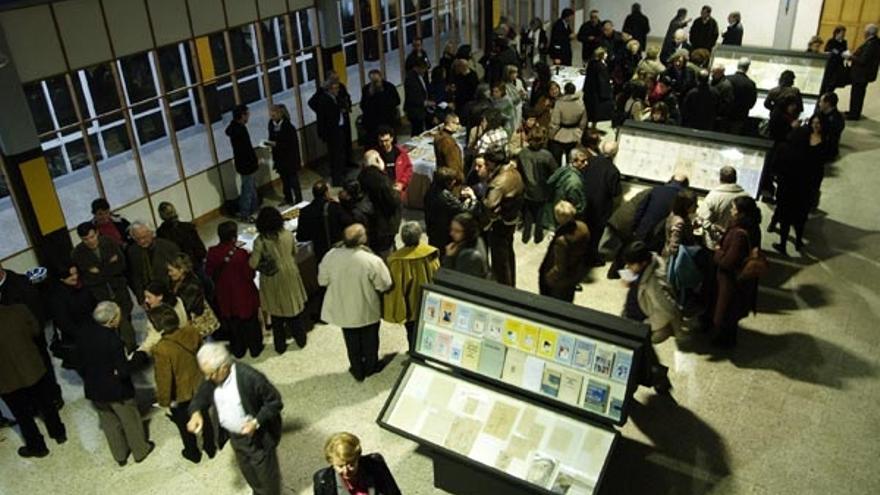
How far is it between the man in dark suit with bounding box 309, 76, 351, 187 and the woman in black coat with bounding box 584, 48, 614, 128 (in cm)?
379

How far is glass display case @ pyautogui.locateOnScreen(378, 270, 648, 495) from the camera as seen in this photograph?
4539 mm

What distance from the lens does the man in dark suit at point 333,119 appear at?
10.2 meters

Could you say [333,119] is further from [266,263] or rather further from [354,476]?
[354,476]

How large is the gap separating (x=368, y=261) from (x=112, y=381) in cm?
212

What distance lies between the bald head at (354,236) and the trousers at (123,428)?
2.09 meters

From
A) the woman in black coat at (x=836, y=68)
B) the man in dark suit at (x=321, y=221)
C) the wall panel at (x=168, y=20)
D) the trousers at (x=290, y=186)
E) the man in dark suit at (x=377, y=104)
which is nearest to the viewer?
the man in dark suit at (x=321, y=221)

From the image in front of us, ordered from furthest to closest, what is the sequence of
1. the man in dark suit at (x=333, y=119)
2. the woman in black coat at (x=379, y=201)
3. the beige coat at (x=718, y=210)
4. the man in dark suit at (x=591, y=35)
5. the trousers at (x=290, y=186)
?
the man in dark suit at (x=591, y=35)
the man in dark suit at (x=333, y=119)
the trousers at (x=290, y=186)
the woman in black coat at (x=379, y=201)
the beige coat at (x=718, y=210)

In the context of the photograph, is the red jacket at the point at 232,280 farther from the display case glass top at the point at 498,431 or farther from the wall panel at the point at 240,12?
the wall panel at the point at 240,12

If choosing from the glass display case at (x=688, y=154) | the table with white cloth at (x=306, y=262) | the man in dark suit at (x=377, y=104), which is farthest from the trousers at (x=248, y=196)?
the glass display case at (x=688, y=154)

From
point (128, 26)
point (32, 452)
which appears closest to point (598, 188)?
point (128, 26)

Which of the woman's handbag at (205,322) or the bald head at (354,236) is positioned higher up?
the bald head at (354,236)

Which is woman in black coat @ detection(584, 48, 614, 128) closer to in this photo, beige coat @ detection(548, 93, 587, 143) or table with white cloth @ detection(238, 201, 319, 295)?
beige coat @ detection(548, 93, 587, 143)

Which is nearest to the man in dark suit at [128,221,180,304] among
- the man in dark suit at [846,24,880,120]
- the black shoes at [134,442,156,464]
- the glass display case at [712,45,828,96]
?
the black shoes at [134,442,156,464]

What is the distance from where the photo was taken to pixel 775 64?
10539 millimetres
